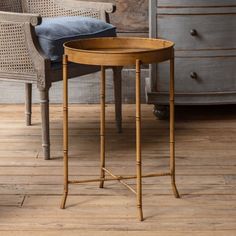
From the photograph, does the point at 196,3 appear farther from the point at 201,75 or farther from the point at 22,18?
the point at 22,18

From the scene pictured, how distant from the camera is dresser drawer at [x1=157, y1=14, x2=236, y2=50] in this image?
3174mm

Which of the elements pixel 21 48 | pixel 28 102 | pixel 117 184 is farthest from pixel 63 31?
pixel 117 184

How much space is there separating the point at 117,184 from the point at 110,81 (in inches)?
56.0

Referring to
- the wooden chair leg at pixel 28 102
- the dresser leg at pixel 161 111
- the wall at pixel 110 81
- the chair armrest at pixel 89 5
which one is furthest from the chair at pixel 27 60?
the wall at pixel 110 81

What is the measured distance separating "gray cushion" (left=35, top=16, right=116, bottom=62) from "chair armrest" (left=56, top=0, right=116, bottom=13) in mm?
118

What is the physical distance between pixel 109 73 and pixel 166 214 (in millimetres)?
1761

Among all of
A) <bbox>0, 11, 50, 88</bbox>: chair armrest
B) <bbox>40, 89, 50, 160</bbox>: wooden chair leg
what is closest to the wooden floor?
<bbox>40, 89, 50, 160</bbox>: wooden chair leg

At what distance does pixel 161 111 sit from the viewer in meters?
3.36

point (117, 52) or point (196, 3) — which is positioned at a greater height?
point (196, 3)

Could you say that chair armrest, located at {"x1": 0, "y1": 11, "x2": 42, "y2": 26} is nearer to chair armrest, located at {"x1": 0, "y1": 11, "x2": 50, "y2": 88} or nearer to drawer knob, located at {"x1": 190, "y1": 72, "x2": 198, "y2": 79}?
chair armrest, located at {"x1": 0, "y1": 11, "x2": 50, "y2": 88}

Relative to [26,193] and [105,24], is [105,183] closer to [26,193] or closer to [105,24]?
[26,193]

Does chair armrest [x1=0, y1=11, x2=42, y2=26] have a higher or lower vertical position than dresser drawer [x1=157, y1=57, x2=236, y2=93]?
higher

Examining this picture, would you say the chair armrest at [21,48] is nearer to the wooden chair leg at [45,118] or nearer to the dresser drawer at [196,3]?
the wooden chair leg at [45,118]

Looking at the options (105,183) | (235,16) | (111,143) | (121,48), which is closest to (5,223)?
(105,183)
